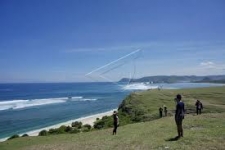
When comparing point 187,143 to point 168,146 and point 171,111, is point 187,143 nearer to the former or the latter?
point 168,146

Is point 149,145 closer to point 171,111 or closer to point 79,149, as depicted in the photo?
point 79,149

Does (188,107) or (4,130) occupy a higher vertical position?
(188,107)

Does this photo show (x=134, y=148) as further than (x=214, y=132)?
No

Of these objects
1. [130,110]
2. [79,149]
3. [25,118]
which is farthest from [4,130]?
[79,149]

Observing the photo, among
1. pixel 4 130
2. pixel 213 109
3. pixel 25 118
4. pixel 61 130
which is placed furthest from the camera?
pixel 25 118

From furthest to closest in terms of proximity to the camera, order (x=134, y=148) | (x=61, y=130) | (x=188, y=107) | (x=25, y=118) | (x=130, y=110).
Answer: (x=25, y=118) < (x=130, y=110) < (x=188, y=107) < (x=61, y=130) < (x=134, y=148)

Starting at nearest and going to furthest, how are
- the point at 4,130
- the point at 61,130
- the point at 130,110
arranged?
the point at 61,130
the point at 4,130
the point at 130,110

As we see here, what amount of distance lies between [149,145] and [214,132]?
4.68 m

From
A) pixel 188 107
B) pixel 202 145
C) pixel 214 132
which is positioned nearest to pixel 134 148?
pixel 202 145

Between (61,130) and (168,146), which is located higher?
(168,146)

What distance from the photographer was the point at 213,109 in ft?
162

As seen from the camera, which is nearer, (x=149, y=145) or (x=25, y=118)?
(x=149, y=145)

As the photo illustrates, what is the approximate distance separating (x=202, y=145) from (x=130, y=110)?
48.3 metres

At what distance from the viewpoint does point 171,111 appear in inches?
2019
